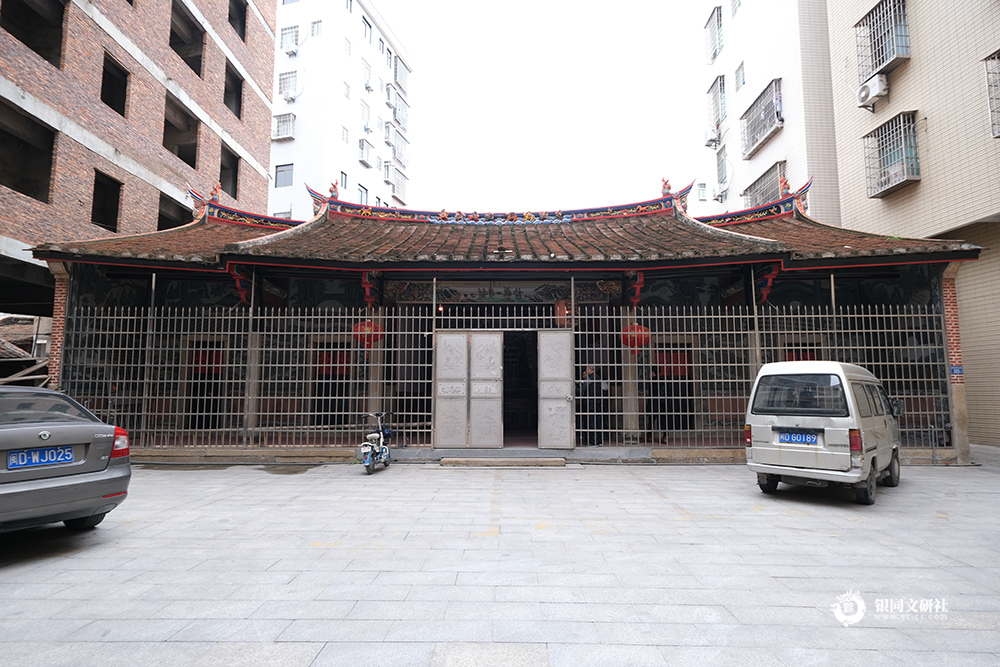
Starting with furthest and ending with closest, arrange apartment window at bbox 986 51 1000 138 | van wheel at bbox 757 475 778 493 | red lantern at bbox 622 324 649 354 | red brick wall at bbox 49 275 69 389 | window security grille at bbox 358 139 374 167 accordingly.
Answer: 1. window security grille at bbox 358 139 374 167
2. apartment window at bbox 986 51 1000 138
3. red lantern at bbox 622 324 649 354
4. red brick wall at bbox 49 275 69 389
5. van wheel at bbox 757 475 778 493

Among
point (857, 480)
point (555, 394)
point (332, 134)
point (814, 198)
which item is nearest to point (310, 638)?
point (857, 480)

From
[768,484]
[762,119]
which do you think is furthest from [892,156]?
[768,484]

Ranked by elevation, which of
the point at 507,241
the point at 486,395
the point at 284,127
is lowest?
the point at 486,395

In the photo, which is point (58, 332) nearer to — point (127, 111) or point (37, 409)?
point (37, 409)

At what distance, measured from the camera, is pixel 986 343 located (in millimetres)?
11305

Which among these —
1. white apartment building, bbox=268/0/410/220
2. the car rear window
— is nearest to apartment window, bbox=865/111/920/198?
the car rear window

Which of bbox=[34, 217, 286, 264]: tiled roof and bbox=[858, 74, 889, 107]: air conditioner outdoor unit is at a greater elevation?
bbox=[858, 74, 889, 107]: air conditioner outdoor unit

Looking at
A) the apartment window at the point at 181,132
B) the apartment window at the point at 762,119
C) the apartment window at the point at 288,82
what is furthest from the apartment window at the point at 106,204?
the apartment window at the point at 762,119

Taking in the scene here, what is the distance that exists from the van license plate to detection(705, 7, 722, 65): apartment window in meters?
21.3

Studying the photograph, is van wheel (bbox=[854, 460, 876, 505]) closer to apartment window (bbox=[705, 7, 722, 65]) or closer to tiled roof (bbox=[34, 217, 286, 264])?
tiled roof (bbox=[34, 217, 286, 264])

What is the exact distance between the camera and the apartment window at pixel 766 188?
57.5 feet

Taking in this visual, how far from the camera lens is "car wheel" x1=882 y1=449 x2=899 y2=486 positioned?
23.8 feet

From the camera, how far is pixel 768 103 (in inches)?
704

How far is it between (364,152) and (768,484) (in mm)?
31923
